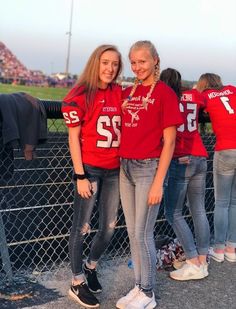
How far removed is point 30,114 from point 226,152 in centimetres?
198

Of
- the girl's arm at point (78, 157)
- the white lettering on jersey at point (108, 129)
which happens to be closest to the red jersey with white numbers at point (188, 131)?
the white lettering on jersey at point (108, 129)

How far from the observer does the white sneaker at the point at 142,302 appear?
135 inches

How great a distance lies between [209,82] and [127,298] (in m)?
2.15

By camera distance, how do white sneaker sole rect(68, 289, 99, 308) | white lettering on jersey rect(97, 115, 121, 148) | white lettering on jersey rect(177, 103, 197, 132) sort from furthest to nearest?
white lettering on jersey rect(177, 103, 197, 132), white sneaker sole rect(68, 289, 99, 308), white lettering on jersey rect(97, 115, 121, 148)

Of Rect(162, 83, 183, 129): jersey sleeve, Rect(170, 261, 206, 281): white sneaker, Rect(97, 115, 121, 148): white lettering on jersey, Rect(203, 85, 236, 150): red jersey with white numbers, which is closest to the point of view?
Rect(162, 83, 183, 129): jersey sleeve

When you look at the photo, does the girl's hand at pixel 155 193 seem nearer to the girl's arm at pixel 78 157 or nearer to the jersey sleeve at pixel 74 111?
the girl's arm at pixel 78 157

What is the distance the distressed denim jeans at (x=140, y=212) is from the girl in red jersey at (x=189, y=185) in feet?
2.17

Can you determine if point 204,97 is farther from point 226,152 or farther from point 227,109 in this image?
point 226,152

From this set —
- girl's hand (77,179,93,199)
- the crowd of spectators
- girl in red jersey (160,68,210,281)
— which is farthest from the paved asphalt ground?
the crowd of spectators

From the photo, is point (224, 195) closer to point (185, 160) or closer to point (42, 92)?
point (185, 160)

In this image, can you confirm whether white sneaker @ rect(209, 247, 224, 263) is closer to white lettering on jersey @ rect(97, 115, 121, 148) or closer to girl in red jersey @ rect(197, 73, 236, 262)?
girl in red jersey @ rect(197, 73, 236, 262)

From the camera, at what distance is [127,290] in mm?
3797

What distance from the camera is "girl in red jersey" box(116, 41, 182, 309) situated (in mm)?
3291

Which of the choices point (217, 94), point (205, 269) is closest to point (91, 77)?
point (217, 94)
